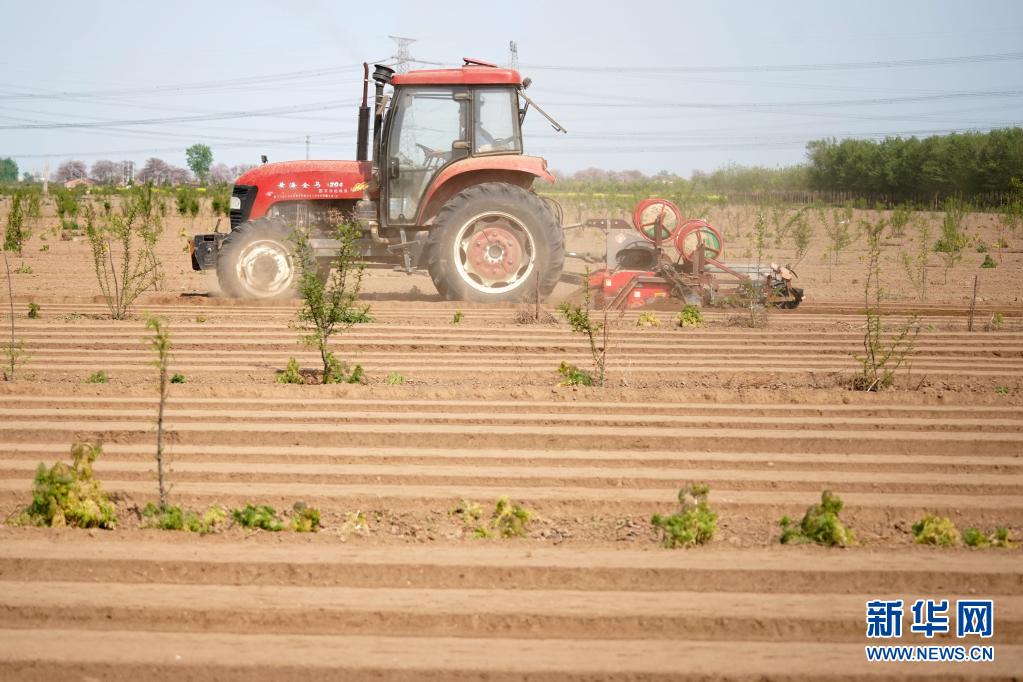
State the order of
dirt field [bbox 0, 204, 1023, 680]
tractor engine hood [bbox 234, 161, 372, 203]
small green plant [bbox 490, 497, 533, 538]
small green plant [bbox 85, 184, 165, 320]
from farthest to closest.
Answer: tractor engine hood [bbox 234, 161, 372, 203]
small green plant [bbox 85, 184, 165, 320]
small green plant [bbox 490, 497, 533, 538]
dirt field [bbox 0, 204, 1023, 680]

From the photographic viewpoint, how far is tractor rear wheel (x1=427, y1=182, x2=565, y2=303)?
11.8 metres

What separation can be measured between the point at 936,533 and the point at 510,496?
1.94m

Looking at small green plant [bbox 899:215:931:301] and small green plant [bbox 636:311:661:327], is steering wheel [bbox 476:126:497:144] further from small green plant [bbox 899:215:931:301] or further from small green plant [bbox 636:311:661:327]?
small green plant [bbox 899:215:931:301]

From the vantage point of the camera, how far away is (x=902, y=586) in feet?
14.8

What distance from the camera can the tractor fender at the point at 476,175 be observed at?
38.5ft

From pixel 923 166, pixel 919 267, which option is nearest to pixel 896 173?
pixel 923 166

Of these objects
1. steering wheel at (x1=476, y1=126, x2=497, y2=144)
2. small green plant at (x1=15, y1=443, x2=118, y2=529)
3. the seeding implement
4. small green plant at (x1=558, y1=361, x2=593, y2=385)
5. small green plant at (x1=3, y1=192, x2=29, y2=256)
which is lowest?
small green plant at (x1=15, y1=443, x2=118, y2=529)

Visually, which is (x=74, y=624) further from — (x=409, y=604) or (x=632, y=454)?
(x=632, y=454)

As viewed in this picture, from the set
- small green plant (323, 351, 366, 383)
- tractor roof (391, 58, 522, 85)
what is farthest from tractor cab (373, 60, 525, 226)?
small green plant (323, 351, 366, 383)

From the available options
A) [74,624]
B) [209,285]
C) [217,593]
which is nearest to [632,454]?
[217,593]

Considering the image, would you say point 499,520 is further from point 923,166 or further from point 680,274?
point 923,166

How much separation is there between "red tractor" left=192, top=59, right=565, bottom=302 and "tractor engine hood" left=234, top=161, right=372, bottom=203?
0.4 inches

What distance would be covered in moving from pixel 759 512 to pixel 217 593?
253 cm

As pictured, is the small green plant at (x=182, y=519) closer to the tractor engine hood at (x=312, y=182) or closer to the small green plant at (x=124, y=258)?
the small green plant at (x=124, y=258)
